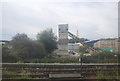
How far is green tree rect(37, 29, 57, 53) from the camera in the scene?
3498 mm

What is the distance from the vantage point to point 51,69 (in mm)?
3770

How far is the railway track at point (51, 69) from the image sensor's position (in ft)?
11.4

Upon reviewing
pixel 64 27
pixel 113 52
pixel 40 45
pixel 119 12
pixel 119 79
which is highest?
pixel 119 12

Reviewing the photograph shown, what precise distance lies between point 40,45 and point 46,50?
0.22 metres

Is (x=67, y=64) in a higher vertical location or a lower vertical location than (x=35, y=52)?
lower

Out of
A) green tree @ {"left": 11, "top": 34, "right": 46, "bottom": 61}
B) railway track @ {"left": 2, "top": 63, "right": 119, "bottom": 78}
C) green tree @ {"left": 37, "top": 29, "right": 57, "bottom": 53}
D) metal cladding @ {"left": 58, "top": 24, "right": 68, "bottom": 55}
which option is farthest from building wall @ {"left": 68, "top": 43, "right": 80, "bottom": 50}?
green tree @ {"left": 11, "top": 34, "right": 46, "bottom": 61}

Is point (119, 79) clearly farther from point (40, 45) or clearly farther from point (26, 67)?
point (26, 67)

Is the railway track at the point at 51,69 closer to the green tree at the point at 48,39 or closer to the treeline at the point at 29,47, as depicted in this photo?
the treeline at the point at 29,47

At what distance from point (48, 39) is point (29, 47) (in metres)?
0.58

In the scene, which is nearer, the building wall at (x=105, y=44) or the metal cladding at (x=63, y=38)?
the metal cladding at (x=63, y=38)

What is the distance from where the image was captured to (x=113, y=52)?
4.33m

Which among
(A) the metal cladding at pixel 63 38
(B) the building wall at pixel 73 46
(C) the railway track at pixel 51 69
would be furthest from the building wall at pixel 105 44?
(A) the metal cladding at pixel 63 38

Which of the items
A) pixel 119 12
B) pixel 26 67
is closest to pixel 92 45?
pixel 119 12

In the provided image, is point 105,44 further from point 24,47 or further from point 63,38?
point 24,47
